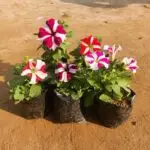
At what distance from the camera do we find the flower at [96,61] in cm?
395

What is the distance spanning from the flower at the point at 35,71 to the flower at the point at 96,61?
19.4 inches

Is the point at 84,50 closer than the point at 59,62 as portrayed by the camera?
Yes

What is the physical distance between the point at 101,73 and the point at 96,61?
199mm

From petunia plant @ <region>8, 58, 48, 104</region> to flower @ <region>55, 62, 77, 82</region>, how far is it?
0.15 metres

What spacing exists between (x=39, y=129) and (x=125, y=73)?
1139 mm

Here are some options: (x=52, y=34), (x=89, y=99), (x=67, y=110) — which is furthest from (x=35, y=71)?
(x=89, y=99)

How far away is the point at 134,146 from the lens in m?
4.11

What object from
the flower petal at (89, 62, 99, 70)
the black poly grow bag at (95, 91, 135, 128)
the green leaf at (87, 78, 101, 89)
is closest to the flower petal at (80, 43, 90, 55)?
the flower petal at (89, 62, 99, 70)

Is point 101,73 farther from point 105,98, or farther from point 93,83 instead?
point 105,98

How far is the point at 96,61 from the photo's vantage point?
13.0 ft

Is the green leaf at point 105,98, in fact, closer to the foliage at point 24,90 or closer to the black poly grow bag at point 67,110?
the black poly grow bag at point 67,110

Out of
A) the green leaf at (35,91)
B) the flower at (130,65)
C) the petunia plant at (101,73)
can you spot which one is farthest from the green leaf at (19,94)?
the flower at (130,65)

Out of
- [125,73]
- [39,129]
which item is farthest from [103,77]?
[39,129]

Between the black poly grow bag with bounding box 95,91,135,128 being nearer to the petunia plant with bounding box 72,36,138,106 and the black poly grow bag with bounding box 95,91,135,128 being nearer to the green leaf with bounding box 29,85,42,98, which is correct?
the petunia plant with bounding box 72,36,138,106
